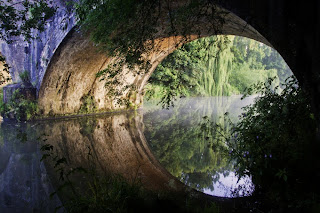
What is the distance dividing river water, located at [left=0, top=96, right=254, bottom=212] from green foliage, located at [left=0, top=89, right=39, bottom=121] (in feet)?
5.10

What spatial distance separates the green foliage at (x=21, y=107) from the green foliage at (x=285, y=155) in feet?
25.8

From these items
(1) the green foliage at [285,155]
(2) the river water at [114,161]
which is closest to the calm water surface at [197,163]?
(2) the river water at [114,161]

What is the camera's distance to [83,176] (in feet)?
11.9

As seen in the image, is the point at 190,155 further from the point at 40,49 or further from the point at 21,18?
the point at 40,49

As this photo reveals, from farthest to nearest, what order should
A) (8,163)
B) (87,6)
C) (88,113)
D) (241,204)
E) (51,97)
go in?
(88,113), (51,97), (8,163), (87,6), (241,204)

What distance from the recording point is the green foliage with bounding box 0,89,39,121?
9166mm

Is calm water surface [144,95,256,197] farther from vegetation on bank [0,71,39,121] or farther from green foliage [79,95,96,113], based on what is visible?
green foliage [79,95,96,113]

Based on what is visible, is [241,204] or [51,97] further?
[51,97]

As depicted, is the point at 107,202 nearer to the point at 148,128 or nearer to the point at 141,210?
the point at 141,210

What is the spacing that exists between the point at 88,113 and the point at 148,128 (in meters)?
4.06

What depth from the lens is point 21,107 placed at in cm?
923

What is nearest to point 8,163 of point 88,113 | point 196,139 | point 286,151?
point 196,139

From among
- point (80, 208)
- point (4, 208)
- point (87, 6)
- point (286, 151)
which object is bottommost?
point (4, 208)

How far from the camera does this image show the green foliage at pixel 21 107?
9.17 meters
